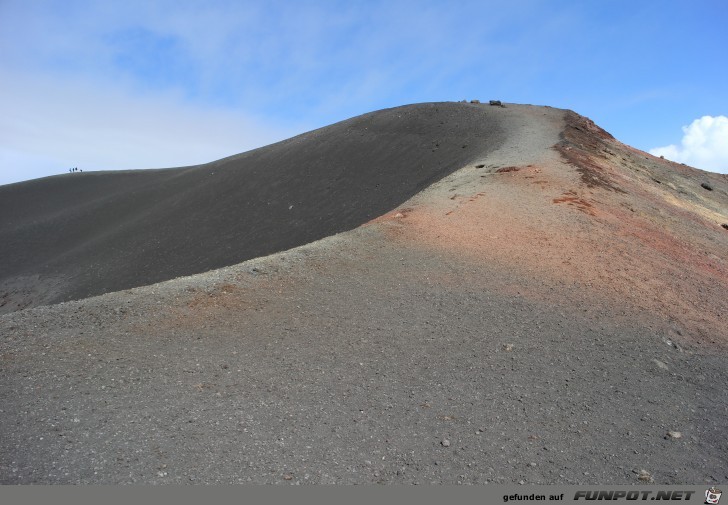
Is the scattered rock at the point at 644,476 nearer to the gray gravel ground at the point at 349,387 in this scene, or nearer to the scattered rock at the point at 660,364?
the gray gravel ground at the point at 349,387

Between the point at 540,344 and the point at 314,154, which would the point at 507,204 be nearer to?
the point at 540,344

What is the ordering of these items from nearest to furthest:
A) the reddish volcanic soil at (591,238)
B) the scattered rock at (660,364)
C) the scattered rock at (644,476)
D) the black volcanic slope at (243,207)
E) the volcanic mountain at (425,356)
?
the scattered rock at (644,476)
the volcanic mountain at (425,356)
the scattered rock at (660,364)
the reddish volcanic soil at (591,238)
the black volcanic slope at (243,207)

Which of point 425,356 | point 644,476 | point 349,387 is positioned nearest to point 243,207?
point 425,356

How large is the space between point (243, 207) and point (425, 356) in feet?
68.5

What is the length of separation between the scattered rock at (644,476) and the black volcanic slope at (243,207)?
1466cm

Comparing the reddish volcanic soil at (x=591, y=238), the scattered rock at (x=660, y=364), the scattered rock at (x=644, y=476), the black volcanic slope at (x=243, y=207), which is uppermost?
the black volcanic slope at (x=243, y=207)

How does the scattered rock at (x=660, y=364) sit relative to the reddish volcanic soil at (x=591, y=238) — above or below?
below

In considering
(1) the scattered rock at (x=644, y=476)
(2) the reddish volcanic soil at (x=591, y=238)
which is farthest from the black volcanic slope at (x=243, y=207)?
(1) the scattered rock at (x=644, y=476)

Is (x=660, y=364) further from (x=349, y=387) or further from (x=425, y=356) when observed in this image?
(x=349, y=387)

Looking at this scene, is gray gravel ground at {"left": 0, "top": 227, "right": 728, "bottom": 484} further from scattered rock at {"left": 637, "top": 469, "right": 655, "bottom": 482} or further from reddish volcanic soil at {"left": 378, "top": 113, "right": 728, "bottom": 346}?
reddish volcanic soil at {"left": 378, "top": 113, "right": 728, "bottom": 346}

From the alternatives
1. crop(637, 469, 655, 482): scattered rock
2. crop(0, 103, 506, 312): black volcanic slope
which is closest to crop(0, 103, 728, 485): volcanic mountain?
crop(637, 469, 655, 482): scattered rock

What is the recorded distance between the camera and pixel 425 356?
8.19 m

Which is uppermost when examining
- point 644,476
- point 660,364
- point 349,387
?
point 349,387

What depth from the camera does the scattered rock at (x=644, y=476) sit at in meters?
5.70
